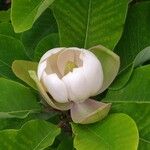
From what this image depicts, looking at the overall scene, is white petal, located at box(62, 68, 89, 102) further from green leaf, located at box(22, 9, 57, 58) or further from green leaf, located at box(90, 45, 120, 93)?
green leaf, located at box(22, 9, 57, 58)

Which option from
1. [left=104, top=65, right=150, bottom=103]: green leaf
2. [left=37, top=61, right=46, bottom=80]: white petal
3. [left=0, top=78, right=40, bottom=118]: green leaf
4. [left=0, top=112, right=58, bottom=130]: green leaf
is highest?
[left=37, top=61, right=46, bottom=80]: white petal

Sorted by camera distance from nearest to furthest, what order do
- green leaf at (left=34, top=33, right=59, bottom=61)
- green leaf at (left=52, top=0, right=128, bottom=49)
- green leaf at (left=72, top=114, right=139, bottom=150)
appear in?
green leaf at (left=72, top=114, right=139, bottom=150) → green leaf at (left=52, top=0, right=128, bottom=49) → green leaf at (left=34, top=33, right=59, bottom=61)

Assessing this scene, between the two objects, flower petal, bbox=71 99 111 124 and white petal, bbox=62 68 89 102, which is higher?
white petal, bbox=62 68 89 102

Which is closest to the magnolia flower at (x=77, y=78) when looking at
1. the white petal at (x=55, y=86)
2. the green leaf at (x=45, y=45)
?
the white petal at (x=55, y=86)

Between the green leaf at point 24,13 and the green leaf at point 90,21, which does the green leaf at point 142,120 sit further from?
the green leaf at point 24,13

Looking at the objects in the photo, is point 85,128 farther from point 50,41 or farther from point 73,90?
point 50,41

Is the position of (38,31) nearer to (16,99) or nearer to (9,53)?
(9,53)

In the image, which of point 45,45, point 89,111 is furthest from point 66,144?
point 45,45

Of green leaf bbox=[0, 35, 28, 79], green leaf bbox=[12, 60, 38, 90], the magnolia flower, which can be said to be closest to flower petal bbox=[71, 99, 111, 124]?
the magnolia flower
